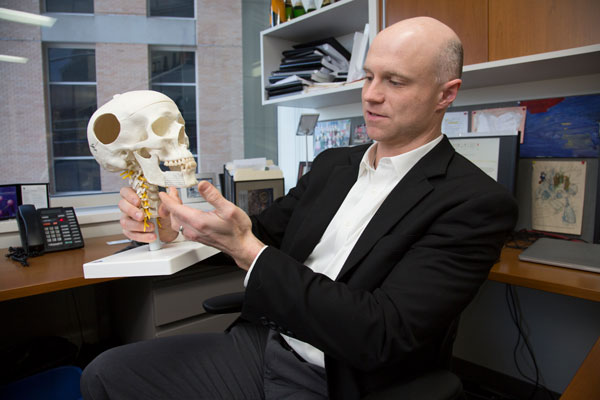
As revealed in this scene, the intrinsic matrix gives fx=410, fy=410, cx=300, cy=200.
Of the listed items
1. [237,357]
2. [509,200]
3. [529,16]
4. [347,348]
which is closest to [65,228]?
[237,357]

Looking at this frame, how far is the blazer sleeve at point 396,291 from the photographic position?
78cm

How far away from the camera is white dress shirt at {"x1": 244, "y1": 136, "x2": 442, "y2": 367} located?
104cm

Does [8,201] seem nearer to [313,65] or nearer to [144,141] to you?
[144,141]

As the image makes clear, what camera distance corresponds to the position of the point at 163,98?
101cm

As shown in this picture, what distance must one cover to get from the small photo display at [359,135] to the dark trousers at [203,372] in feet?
4.52

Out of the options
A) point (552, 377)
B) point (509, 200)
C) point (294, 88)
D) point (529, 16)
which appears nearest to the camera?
point (509, 200)

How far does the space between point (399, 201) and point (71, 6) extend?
209 centimetres

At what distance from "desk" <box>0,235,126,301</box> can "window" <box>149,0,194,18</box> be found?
1.49 meters

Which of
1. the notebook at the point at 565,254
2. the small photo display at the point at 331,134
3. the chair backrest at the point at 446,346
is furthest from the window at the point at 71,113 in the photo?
the notebook at the point at 565,254

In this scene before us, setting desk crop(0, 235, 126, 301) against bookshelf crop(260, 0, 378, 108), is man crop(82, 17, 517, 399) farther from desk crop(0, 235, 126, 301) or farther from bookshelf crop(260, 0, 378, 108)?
bookshelf crop(260, 0, 378, 108)

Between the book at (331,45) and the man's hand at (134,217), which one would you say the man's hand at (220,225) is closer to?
the man's hand at (134,217)

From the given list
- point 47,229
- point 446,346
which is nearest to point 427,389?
point 446,346

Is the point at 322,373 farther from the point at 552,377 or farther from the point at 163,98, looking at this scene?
the point at 552,377

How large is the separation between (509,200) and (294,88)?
1.42m
